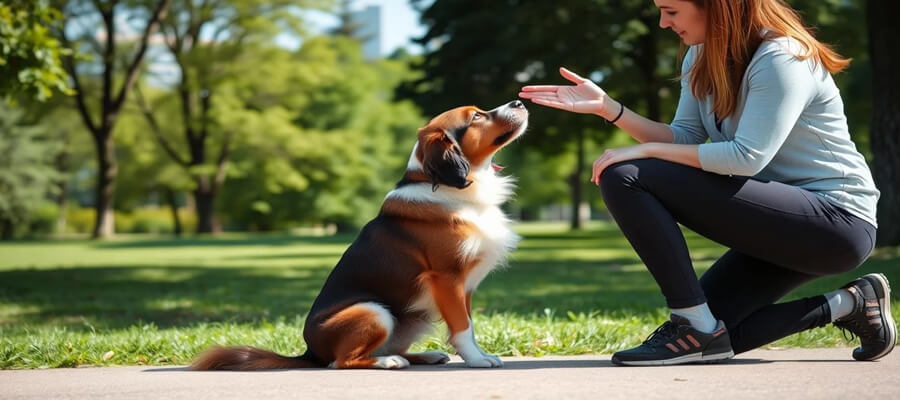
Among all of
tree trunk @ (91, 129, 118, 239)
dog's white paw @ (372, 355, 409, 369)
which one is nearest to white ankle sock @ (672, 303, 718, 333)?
dog's white paw @ (372, 355, 409, 369)

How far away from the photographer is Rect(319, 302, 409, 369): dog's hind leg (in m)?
4.08

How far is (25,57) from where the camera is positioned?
10.1 meters

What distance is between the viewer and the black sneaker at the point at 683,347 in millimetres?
3922

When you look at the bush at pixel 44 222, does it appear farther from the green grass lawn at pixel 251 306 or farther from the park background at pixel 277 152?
the green grass lawn at pixel 251 306

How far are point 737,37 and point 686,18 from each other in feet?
0.79

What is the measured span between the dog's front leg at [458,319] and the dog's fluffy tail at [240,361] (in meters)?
0.66

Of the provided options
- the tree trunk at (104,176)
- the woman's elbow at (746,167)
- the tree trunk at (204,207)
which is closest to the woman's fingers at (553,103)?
the woman's elbow at (746,167)

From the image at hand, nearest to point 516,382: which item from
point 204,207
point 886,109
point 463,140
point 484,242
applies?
point 484,242

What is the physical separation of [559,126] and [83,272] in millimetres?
13930

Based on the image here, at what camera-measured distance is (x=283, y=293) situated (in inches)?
436

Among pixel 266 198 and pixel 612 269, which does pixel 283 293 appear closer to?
pixel 612 269

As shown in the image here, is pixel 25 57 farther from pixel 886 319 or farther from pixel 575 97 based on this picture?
pixel 886 319

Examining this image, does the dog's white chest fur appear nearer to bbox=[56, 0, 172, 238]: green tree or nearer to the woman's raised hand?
the woman's raised hand

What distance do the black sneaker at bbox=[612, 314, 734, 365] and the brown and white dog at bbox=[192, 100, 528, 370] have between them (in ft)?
2.20
